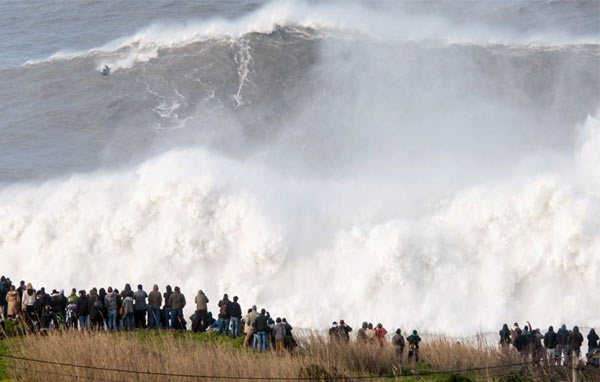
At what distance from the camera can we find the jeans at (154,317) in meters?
22.2

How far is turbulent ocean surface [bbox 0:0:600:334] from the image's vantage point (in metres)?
27.2

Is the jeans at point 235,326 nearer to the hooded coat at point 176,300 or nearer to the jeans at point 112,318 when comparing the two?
the hooded coat at point 176,300

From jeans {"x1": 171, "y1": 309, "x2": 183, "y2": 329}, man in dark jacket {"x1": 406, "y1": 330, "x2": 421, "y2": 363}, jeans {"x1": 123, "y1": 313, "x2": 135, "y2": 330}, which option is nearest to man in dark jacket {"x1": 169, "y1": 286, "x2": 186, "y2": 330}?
jeans {"x1": 171, "y1": 309, "x2": 183, "y2": 329}

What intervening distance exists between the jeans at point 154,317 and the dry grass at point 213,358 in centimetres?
256

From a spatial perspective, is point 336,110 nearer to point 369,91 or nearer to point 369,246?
point 369,91

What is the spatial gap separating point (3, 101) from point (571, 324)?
3465 centimetres

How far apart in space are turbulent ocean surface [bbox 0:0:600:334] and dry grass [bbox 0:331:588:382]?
24.1 ft

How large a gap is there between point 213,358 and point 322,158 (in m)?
19.8

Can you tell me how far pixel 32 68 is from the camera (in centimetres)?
5153

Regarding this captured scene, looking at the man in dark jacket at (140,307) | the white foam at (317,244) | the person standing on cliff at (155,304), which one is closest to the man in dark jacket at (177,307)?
the person standing on cliff at (155,304)

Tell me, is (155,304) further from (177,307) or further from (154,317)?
(177,307)

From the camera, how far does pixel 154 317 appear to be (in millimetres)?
22328

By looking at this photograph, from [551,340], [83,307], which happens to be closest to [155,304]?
[83,307]

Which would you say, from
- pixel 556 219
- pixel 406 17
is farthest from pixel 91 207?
pixel 406 17
